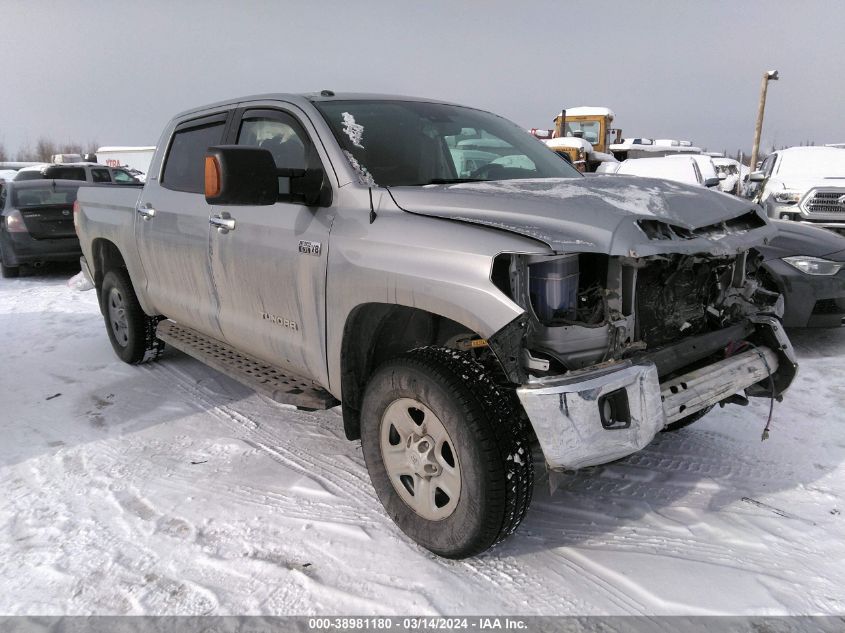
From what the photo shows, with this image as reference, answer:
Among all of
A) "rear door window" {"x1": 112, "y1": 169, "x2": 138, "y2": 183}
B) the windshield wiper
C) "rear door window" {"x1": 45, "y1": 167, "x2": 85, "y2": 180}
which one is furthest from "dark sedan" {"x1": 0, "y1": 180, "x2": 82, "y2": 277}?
the windshield wiper

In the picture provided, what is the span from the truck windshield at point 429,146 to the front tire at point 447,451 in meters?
0.97

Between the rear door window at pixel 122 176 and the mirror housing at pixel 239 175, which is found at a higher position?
the mirror housing at pixel 239 175

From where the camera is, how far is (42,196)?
9.48 m

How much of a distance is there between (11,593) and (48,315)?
18.3ft

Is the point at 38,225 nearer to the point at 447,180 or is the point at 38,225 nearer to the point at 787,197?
the point at 447,180

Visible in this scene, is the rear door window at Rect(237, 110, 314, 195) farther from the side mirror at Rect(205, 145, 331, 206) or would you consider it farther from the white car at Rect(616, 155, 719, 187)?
the white car at Rect(616, 155, 719, 187)

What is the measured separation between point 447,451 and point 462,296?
64 cm

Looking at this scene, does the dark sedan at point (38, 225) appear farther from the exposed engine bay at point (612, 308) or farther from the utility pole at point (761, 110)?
the utility pole at point (761, 110)

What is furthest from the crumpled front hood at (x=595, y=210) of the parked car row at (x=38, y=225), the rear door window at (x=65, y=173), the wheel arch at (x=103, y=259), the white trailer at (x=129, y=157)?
the white trailer at (x=129, y=157)

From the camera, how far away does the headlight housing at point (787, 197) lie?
28.5 ft

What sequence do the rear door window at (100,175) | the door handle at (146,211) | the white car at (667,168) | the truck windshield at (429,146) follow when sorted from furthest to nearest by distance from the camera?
the rear door window at (100,175)
the white car at (667,168)
the door handle at (146,211)
the truck windshield at (429,146)

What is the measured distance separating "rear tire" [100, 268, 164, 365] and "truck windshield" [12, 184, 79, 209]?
518 centimetres

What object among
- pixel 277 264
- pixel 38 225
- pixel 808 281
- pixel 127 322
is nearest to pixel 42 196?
pixel 38 225

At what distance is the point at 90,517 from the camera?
2.88m
